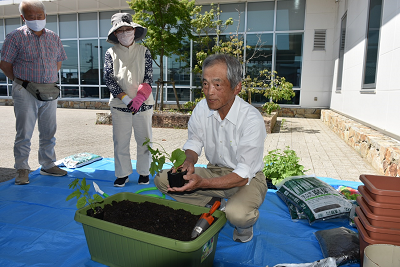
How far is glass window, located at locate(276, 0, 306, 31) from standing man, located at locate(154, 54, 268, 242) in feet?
30.4

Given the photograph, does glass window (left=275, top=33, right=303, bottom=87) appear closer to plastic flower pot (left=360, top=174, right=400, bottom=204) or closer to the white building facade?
the white building facade

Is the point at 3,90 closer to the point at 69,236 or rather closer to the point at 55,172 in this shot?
the point at 55,172

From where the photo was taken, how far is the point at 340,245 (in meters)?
1.85

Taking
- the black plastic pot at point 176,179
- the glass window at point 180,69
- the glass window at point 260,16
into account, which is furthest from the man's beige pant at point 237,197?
the glass window at point 180,69

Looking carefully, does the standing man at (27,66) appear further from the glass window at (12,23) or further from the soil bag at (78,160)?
the glass window at (12,23)

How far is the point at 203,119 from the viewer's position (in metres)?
2.25

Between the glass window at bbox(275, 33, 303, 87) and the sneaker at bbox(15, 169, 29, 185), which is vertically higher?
the glass window at bbox(275, 33, 303, 87)

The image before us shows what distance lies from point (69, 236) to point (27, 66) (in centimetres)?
203

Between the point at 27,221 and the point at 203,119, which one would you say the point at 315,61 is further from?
the point at 27,221

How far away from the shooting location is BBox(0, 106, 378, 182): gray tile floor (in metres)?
4.00

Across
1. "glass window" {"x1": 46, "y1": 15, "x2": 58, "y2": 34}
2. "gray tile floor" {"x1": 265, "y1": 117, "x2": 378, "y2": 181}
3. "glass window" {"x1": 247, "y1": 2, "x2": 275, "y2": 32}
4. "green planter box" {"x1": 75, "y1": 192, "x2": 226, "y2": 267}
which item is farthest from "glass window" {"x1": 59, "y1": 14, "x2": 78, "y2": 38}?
"green planter box" {"x1": 75, "y1": 192, "x2": 226, "y2": 267}

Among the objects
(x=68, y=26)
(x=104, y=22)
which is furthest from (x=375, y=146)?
(x=68, y=26)

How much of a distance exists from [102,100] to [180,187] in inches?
466

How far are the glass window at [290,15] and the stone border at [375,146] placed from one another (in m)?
5.19
